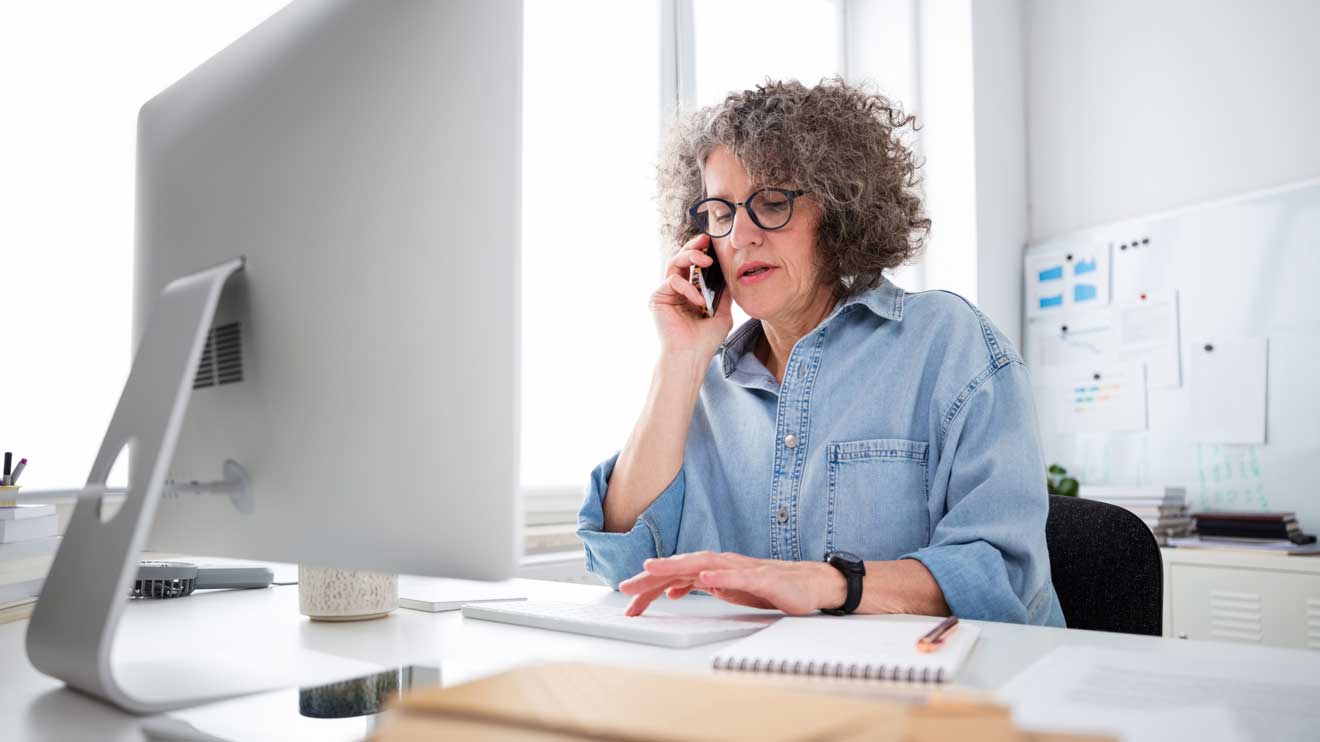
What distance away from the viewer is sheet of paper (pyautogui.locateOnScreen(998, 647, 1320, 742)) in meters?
0.48

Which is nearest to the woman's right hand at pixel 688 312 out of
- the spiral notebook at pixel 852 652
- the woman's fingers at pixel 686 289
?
the woman's fingers at pixel 686 289

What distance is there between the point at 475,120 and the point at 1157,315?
9.61 ft

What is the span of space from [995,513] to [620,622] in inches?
18.2

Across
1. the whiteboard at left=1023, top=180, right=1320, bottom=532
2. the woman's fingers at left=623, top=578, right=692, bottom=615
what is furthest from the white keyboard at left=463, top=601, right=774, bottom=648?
the whiteboard at left=1023, top=180, right=1320, bottom=532

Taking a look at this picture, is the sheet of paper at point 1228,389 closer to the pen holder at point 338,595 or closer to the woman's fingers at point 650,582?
the woman's fingers at point 650,582

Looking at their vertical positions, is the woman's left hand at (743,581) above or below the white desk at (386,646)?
above

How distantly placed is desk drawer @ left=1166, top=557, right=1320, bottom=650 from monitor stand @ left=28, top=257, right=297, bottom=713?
244cm

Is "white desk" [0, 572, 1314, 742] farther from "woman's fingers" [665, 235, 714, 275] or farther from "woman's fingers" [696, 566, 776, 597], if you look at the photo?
"woman's fingers" [665, 235, 714, 275]

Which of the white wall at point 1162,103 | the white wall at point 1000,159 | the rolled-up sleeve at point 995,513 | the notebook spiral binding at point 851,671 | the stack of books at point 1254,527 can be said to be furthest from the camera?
the white wall at point 1000,159

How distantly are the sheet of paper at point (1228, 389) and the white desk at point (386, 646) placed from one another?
92.9 inches

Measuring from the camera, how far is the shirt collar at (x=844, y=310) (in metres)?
1.27

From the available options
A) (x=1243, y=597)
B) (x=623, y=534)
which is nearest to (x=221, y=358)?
(x=623, y=534)

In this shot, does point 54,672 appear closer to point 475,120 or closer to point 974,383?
point 475,120

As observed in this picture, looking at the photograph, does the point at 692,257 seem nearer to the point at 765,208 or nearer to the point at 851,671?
the point at 765,208
